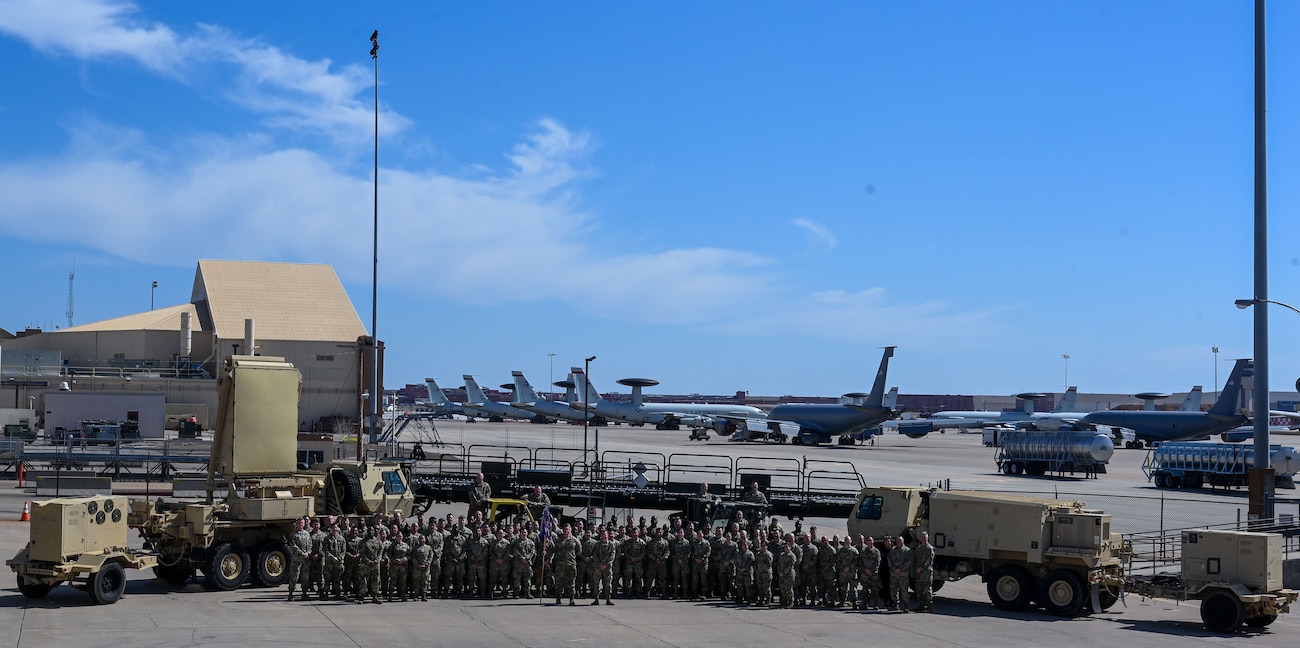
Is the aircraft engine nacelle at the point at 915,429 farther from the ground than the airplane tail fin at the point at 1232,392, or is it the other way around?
the airplane tail fin at the point at 1232,392

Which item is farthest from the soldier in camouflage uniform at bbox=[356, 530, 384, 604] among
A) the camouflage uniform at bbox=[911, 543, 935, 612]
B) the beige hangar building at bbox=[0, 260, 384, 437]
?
the beige hangar building at bbox=[0, 260, 384, 437]

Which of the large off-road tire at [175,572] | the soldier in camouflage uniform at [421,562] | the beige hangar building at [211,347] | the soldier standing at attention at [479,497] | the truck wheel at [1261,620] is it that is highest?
the beige hangar building at [211,347]

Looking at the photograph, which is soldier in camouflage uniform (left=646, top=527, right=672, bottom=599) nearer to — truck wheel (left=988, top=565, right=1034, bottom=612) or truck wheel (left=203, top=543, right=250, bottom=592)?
truck wheel (left=988, top=565, right=1034, bottom=612)

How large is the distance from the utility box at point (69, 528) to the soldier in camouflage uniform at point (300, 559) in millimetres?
2869

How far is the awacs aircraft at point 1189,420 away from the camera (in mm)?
72625

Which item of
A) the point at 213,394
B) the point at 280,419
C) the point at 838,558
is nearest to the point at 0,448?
the point at 213,394

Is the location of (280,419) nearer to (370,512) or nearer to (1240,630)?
(370,512)

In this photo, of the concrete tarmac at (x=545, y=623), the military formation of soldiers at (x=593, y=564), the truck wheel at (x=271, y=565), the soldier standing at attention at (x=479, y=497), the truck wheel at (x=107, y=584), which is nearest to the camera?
the concrete tarmac at (x=545, y=623)

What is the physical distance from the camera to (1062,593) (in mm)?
19438

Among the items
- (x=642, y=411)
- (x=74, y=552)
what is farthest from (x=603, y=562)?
(x=642, y=411)

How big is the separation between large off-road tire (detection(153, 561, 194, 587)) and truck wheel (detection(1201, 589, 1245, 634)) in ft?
56.7

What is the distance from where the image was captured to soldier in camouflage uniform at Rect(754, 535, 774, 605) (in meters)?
19.6

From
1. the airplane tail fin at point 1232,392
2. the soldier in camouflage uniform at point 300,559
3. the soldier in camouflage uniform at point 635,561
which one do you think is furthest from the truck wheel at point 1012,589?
the airplane tail fin at point 1232,392

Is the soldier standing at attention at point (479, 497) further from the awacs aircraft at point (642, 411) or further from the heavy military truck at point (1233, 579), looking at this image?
the awacs aircraft at point (642, 411)
